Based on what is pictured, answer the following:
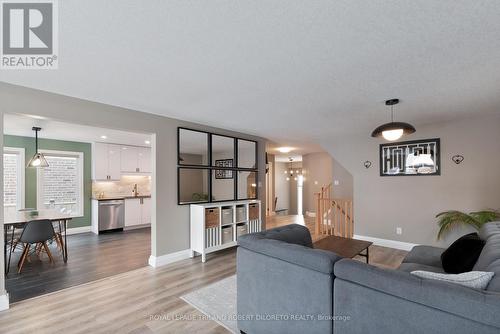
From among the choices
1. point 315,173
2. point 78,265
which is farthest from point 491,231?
point 315,173

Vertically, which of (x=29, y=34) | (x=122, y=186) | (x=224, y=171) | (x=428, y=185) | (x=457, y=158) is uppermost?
(x=29, y=34)

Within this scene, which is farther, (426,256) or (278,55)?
(426,256)

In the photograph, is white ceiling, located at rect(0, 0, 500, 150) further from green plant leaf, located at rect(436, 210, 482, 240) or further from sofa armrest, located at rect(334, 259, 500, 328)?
green plant leaf, located at rect(436, 210, 482, 240)

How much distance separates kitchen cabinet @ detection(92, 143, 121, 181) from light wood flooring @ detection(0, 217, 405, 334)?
12.0 feet

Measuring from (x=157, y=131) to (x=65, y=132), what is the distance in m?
2.80

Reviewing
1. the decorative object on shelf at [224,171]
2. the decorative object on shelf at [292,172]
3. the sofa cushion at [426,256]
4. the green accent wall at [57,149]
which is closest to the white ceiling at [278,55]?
the decorative object on shelf at [224,171]

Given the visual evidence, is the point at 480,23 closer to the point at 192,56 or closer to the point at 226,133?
the point at 192,56

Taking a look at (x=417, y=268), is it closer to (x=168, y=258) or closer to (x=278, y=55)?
(x=278, y=55)

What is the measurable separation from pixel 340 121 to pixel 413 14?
108 inches

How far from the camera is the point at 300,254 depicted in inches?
64.9

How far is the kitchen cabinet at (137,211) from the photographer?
20.9 ft

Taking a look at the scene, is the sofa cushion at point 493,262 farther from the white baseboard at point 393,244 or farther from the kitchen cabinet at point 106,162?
the kitchen cabinet at point 106,162

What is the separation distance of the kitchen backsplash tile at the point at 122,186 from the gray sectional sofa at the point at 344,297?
5699mm

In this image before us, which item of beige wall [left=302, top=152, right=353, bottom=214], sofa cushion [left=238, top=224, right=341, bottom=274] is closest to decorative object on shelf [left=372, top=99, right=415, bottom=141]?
sofa cushion [left=238, top=224, right=341, bottom=274]
